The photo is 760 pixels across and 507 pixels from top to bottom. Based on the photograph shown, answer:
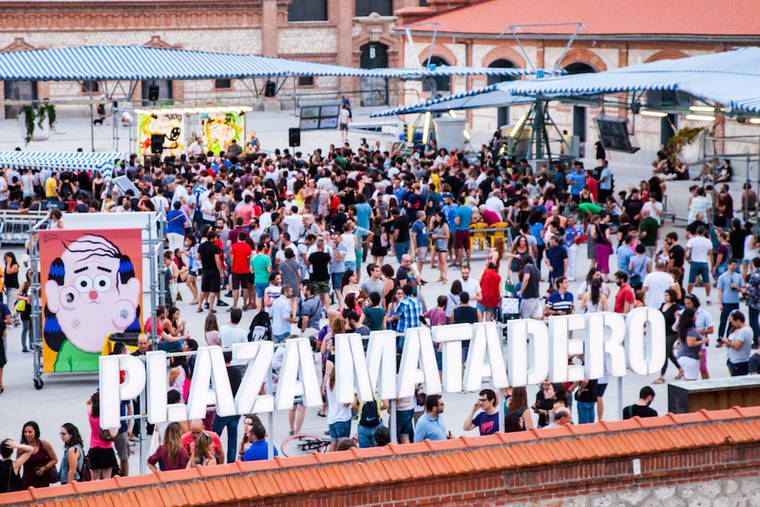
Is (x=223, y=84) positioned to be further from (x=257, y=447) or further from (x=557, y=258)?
(x=257, y=447)

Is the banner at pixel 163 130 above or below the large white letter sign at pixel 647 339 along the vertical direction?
above

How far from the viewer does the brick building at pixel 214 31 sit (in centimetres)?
5428

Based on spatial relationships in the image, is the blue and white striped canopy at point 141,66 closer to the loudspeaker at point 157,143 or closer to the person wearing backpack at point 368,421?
the loudspeaker at point 157,143

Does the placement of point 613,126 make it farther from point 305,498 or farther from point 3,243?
point 305,498

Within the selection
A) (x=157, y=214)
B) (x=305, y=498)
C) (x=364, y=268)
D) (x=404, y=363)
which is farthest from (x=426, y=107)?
(x=305, y=498)

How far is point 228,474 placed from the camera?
8562mm

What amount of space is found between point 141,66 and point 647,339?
27513 millimetres

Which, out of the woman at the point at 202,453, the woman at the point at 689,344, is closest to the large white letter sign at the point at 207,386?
the woman at the point at 202,453

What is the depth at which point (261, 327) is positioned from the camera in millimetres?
14297

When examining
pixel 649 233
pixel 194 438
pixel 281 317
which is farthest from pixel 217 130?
pixel 194 438

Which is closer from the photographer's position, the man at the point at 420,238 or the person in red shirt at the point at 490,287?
the person in red shirt at the point at 490,287

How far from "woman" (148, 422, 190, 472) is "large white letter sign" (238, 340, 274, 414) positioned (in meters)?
0.59

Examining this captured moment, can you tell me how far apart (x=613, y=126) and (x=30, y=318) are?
758 inches

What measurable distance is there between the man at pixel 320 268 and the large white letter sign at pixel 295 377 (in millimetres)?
6986
